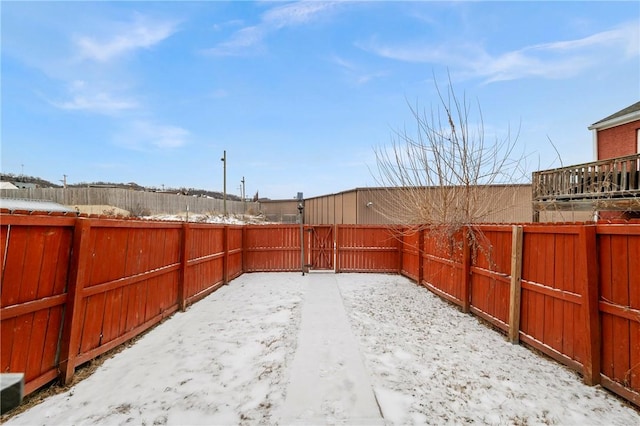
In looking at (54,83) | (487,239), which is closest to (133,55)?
(54,83)

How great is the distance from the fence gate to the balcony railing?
607cm

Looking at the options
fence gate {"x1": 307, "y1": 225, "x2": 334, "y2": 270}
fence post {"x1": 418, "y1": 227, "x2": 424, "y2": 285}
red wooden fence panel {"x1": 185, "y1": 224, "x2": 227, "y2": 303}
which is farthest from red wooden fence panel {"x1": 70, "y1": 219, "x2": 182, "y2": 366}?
fence post {"x1": 418, "y1": 227, "x2": 424, "y2": 285}

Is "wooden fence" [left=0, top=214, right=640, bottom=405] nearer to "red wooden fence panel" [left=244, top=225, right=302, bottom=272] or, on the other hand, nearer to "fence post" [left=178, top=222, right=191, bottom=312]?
"fence post" [left=178, top=222, right=191, bottom=312]

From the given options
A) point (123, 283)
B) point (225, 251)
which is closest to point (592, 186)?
point (225, 251)

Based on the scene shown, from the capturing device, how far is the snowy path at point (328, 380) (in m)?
2.46

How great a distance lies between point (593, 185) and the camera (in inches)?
288

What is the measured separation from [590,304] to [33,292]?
17.2 ft

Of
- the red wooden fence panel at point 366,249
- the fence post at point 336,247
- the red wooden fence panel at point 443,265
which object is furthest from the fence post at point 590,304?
the fence post at point 336,247

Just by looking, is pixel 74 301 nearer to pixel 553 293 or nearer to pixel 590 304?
pixel 590 304

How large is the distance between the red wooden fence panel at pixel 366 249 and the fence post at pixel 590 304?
6.71 m

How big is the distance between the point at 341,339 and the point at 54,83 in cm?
1107

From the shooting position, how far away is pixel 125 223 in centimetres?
388

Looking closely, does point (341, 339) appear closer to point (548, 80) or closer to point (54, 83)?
point (548, 80)

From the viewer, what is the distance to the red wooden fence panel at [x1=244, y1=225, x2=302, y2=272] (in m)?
10.2
